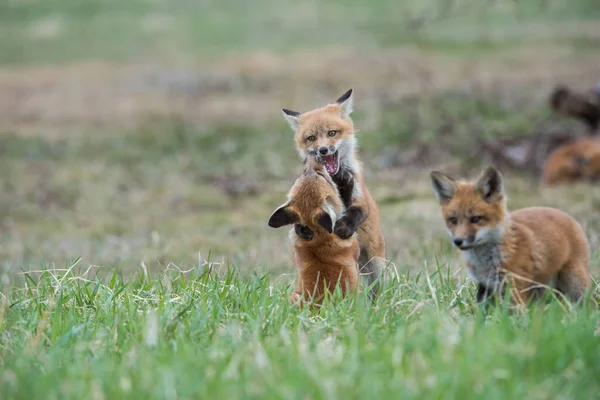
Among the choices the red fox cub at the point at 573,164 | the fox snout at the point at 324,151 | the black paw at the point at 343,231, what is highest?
the fox snout at the point at 324,151

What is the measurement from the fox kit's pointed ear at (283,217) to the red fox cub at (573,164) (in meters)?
9.17

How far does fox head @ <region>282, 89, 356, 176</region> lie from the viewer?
7845mm

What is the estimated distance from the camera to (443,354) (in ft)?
14.7

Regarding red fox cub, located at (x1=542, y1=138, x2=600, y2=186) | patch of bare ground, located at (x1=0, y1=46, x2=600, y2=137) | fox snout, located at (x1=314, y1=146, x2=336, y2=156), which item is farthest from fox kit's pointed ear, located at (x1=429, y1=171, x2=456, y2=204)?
patch of bare ground, located at (x1=0, y1=46, x2=600, y2=137)

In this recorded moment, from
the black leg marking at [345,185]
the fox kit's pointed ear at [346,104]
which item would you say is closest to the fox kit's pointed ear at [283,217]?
the black leg marking at [345,185]

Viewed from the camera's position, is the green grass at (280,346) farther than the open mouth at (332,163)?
No

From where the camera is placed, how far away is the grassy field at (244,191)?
450 cm

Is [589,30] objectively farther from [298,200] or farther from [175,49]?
[298,200]

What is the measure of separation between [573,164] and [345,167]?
809 cm

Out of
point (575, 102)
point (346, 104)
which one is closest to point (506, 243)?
point (346, 104)

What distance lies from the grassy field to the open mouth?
3.68ft

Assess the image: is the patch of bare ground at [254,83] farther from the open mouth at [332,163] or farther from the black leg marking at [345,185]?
the black leg marking at [345,185]

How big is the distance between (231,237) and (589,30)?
22.2 metres

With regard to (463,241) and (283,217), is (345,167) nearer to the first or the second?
(283,217)
